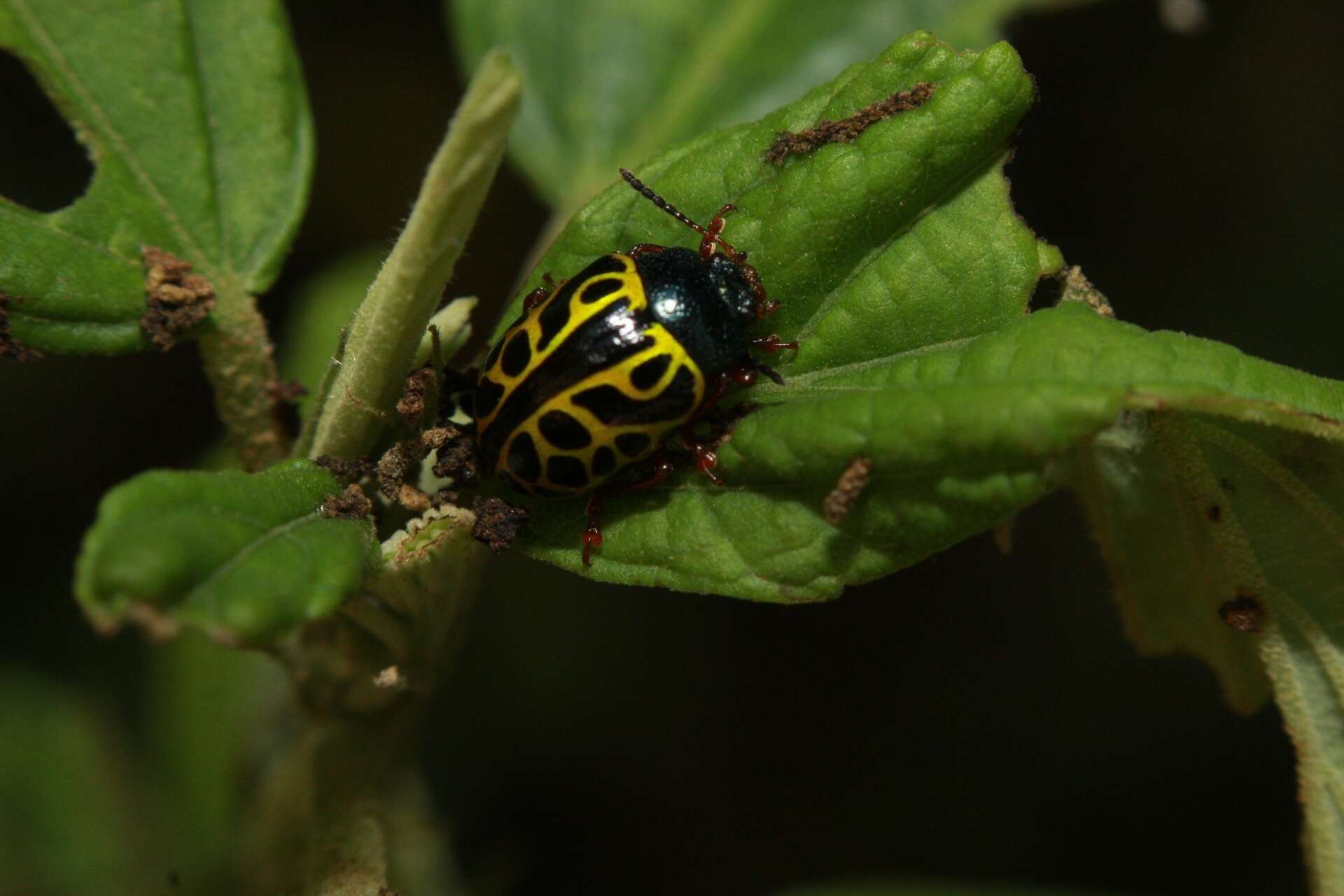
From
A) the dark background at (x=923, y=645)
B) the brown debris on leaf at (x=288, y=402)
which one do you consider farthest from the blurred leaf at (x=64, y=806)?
the brown debris on leaf at (x=288, y=402)

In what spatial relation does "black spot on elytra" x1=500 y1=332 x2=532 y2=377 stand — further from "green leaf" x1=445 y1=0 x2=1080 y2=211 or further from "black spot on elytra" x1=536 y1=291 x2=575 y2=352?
"green leaf" x1=445 y1=0 x2=1080 y2=211

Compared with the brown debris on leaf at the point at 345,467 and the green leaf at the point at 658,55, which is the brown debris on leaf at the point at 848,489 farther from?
the green leaf at the point at 658,55

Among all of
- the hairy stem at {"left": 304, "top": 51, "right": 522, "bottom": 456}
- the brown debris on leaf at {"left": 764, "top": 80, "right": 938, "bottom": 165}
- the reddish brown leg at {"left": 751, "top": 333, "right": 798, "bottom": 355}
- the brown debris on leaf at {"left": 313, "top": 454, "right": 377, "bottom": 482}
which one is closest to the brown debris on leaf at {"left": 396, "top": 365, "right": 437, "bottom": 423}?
the hairy stem at {"left": 304, "top": 51, "right": 522, "bottom": 456}

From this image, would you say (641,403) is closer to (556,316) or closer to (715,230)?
(556,316)

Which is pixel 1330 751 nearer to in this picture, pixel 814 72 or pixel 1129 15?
pixel 814 72

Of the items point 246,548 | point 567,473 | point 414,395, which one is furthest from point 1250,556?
point 246,548
